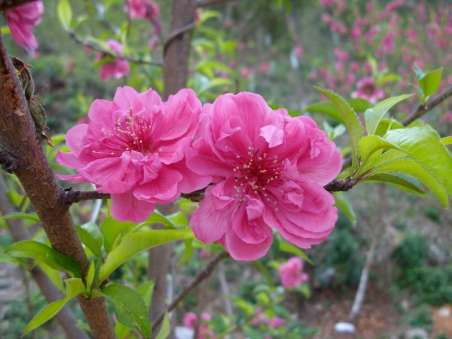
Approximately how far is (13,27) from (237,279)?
4243 mm

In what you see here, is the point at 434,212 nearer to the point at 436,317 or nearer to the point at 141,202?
the point at 436,317

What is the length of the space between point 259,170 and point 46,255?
0.29m

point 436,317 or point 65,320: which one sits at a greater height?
point 65,320

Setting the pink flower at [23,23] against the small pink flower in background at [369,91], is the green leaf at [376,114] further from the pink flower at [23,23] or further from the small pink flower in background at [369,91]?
the small pink flower in background at [369,91]

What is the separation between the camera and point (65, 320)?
2.97ft

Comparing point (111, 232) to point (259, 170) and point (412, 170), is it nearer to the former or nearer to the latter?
point (259, 170)

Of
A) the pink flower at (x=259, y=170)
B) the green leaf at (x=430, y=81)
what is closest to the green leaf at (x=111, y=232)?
the pink flower at (x=259, y=170)

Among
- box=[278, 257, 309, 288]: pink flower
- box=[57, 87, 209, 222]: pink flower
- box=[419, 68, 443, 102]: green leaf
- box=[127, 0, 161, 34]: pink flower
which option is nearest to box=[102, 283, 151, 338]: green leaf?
box=[57, 87, 209, 222]: pink flower

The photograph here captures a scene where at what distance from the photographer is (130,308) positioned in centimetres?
62

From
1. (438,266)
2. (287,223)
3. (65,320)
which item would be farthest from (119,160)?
(438,266)

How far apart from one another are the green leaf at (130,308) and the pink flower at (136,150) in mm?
144

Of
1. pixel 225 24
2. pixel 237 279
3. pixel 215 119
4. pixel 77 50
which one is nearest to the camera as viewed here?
pixel 215 119

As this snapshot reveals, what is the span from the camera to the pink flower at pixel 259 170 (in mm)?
542

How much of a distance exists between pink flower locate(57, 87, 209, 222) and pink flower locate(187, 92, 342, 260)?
0.02 meters
